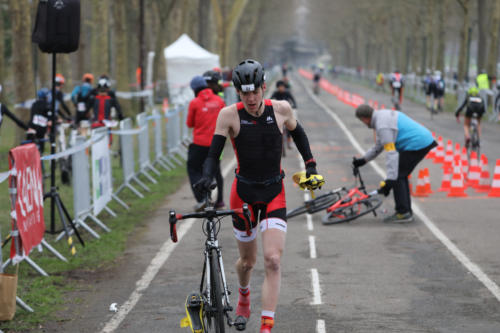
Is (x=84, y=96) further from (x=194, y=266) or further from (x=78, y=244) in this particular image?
(x=194, y=266)

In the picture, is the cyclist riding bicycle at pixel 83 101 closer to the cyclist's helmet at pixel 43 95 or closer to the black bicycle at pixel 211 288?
the cyclist's helmet at pixel 43 95

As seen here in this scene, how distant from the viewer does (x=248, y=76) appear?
671 centimetres

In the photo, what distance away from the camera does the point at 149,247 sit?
11891 millimetres

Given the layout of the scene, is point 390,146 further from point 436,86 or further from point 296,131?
point 436,86

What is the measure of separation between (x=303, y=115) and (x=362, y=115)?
28.0 metres

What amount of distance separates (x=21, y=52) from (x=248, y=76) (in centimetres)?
1589

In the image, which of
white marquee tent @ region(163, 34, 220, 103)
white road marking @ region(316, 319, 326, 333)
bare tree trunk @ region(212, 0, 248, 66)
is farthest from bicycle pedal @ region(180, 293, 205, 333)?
bare tree trunk @ region(212, 0, 248, 66)

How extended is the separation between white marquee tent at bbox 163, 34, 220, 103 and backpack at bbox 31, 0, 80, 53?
33.3m

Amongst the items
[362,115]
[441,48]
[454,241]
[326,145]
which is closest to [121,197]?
[362,115]

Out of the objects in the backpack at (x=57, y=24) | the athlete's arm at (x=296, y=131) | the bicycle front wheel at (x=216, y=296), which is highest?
the backpack at (x=57, y=24)

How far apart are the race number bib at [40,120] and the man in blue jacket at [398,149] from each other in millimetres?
6839

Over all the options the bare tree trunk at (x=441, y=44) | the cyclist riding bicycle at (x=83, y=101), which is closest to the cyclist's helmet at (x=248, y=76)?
the cyclist riding bicycle at (x=83, y=101)

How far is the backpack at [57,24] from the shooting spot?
1094 cm

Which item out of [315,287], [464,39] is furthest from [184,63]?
[315,287]
